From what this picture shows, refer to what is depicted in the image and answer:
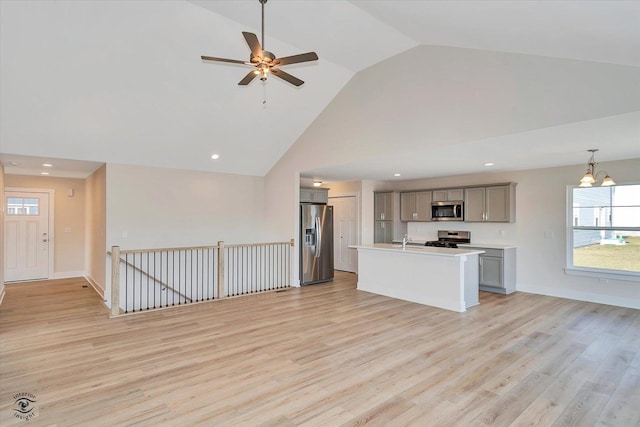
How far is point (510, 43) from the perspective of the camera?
3184mm

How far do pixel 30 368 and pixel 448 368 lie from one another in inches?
161

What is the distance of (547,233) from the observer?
638 centimetres

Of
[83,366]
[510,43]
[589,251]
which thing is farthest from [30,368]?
[589,251]

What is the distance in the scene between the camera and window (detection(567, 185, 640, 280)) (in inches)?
219

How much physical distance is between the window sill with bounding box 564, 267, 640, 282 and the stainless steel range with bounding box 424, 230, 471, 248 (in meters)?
1.90

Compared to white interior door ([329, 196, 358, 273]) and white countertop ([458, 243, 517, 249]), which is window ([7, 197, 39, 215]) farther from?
white countertop ([458, 243, 517, 249])

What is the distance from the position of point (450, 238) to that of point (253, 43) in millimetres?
6268

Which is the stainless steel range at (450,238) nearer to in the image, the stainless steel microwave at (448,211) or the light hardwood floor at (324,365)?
the stainless steel microwave at (448,211)

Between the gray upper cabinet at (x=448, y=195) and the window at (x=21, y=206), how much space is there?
30.9ft

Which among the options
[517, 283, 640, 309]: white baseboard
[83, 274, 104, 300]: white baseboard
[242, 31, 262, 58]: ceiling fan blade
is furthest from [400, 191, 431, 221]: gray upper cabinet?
[83, 274, 104, 300]: white baseboard

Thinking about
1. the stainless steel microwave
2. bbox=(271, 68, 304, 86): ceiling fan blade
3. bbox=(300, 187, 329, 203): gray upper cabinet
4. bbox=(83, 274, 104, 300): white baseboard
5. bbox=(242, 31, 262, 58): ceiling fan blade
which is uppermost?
bbox=(242, 31, 262, 58): ceiling fan blade

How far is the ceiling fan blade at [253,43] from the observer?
282 cm

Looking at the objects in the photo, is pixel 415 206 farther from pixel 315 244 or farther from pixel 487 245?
pixel 315 244

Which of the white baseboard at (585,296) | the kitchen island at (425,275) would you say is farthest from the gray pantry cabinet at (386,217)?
the white baseboard at (585,296)
